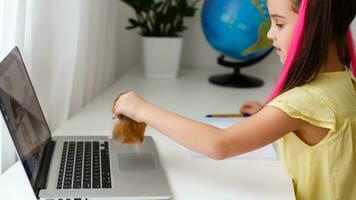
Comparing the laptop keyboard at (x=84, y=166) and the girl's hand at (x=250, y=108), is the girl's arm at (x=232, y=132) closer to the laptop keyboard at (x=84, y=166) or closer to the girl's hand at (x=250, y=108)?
the laptop keyboard at (x=84, y=166)

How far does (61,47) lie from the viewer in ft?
4.18

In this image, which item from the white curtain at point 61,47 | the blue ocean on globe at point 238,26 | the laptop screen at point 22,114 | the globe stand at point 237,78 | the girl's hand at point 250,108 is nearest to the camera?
the laptop screen at point 22,114

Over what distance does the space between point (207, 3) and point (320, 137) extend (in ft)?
2.83

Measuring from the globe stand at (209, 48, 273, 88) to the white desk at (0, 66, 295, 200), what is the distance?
32 mm

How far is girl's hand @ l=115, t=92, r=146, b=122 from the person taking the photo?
100 cm

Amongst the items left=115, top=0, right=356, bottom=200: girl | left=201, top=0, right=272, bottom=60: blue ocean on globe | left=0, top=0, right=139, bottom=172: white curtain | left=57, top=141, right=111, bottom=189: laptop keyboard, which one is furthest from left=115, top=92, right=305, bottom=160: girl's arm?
left=201, top=0, right=272, bottom=60: blue ocean on globe

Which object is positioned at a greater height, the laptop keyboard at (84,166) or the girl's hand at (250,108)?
the laptop keyboard at (84,166)

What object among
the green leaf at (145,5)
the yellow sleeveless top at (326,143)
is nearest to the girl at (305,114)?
the yellow sleeveless top at (326,143)

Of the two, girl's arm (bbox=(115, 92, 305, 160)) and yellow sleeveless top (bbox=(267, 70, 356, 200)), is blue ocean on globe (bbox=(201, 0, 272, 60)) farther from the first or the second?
girl's arm (bbox=(115, 92, 305, 160))

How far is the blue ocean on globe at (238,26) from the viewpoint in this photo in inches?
63.7

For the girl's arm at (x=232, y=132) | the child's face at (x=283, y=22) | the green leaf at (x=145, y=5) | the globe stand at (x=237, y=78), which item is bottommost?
the globe stand at (x=237, y=78)

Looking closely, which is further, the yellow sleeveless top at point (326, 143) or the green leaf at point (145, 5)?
the green leaf at point (145, 5)

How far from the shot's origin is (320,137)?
981 mm

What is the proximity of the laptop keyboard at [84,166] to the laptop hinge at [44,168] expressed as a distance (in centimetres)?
2
